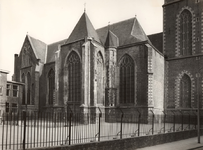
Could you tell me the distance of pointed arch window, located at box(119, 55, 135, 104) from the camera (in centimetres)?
2355

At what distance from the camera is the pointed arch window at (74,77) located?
79.0ft

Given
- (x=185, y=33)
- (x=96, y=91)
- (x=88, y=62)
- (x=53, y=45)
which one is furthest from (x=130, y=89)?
(x=53, y=45)

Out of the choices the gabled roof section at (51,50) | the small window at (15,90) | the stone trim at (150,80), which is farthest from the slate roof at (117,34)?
the small window at (15,90)

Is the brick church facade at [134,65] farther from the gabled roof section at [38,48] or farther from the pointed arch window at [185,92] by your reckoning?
the gabled roof section at [38,48]

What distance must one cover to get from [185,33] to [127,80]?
8.74 meters

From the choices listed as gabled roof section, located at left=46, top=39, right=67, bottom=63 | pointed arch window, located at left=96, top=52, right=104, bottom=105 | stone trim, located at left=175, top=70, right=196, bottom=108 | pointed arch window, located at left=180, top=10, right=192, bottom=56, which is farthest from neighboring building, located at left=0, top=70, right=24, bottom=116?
pointed arch window, located at left=180, top=10, right=192, bottom=56

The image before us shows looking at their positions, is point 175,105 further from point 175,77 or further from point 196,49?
point 196,49

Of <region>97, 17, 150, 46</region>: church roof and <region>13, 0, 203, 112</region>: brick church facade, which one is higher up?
<region>97, 17, 150, 46</region>: church roof

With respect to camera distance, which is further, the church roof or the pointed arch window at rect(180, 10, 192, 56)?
the church roof

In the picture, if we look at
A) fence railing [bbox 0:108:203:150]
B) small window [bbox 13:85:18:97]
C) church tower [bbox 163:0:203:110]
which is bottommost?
fence railing [bbox 0:108:203:150]

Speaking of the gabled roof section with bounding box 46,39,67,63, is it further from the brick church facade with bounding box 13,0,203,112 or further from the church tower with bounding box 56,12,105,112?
the church tower with bounding box 56,12,105,112

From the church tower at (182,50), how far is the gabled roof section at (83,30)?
8.73 metres

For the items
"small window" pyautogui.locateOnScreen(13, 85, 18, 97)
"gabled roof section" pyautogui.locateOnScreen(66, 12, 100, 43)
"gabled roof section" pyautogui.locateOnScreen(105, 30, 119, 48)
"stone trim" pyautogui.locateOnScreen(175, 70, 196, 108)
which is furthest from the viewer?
"small window" pyautogui.locateOnScreen(13, 85, 18, 97)

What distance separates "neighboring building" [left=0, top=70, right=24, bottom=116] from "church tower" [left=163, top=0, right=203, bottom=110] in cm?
2029
